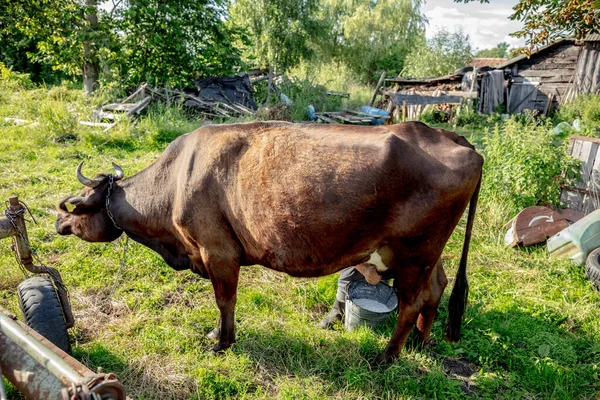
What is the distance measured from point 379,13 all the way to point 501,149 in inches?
1068

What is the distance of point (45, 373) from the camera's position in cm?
183

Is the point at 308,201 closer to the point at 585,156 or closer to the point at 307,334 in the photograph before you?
the point at 307,334

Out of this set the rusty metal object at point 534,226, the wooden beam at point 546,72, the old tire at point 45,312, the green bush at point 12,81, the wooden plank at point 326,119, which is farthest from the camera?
the wooden beam at point 546,72

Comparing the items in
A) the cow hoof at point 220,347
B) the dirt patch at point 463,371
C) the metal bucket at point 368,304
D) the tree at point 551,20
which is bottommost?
the dirt patch at point 463,371

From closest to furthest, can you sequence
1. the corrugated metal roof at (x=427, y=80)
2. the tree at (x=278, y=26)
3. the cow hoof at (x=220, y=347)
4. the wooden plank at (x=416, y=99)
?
the cow hoof at (x=220, y=347) < the wooden plank at (x=416, y=99) < the corrugated metal roof at (x=427, y=80) < the tree at (x=278, y=26)

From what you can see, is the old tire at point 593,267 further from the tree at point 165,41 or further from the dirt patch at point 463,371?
the tree at point 165,41

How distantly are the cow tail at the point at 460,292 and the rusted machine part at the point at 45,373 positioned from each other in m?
3.00

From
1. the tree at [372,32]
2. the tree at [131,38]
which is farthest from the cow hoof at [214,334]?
the tree at [372,32]

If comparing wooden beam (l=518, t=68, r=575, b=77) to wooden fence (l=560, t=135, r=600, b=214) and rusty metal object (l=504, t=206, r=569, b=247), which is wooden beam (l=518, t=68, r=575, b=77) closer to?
wooden fence (l=560, t=135, r=600, b=214)

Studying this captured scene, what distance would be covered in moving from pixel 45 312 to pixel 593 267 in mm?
5727

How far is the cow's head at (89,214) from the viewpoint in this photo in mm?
4031

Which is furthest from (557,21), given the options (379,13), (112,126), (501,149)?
(379,13)

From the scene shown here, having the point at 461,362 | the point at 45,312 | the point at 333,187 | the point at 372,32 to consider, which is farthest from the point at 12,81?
the point at 372,32

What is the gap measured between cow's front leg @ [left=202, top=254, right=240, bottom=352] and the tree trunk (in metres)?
13.0
